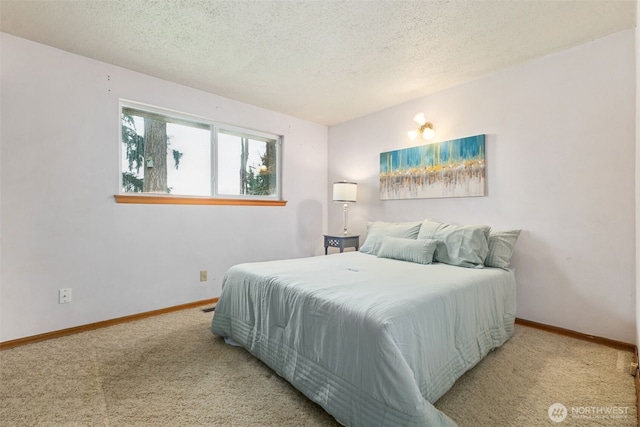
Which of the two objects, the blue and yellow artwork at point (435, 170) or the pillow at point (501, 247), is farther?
the blue and yellow artwork at point (435, 170)

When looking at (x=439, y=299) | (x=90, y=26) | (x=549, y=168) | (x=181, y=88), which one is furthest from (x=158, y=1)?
(x=549, y=168)

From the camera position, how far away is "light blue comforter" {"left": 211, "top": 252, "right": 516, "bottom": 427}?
3.92 feet

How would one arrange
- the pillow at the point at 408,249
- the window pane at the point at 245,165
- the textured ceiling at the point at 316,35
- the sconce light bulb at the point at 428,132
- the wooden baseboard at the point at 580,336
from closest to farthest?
the textured ceiling at the point at 316,35, the wooden baseboard at the point at 580,336, the pillow at the point at 408,249, the sconce light bulb at the point at 428,132, the window pane at the point at 245,165

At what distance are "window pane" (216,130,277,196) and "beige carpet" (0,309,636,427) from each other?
1.92 metres

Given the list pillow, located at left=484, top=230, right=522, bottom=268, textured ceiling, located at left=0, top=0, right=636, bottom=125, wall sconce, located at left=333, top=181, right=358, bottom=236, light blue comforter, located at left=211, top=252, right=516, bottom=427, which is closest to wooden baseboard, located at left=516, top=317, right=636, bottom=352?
light blue comforter, located at left=211, top=252, right=516, bottom=427

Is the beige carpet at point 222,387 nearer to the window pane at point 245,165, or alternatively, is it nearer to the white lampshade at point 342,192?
the window pane at point 245,165

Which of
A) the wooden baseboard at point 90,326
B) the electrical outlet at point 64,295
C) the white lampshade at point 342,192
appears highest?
the white lampshade at point 342,192

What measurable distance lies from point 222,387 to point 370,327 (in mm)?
1019

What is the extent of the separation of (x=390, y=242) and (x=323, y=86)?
1804 mm

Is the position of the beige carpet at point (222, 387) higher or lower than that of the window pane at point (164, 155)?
lower

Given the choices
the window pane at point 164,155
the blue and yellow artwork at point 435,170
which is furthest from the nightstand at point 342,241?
the window pane at point 164,155

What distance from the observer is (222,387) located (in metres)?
1.65

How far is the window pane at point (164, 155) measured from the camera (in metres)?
2.83

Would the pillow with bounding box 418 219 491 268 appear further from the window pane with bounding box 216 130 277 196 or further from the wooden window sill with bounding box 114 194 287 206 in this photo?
the window pane with bounding box 216 130 277 196
